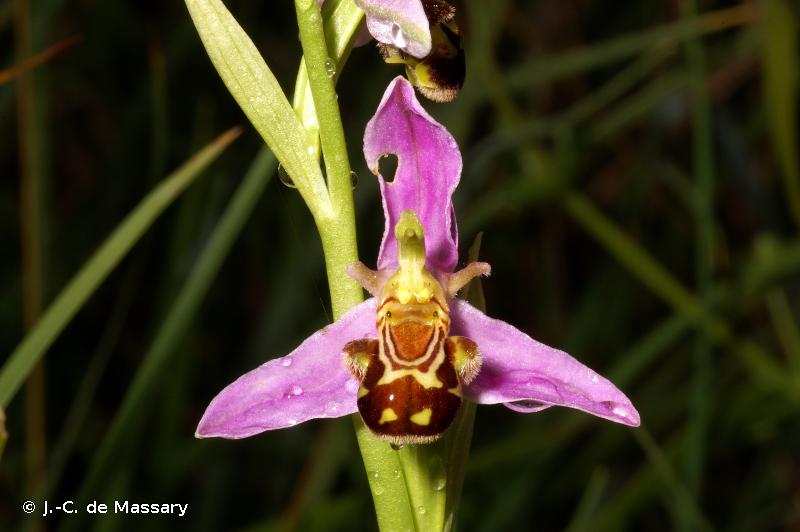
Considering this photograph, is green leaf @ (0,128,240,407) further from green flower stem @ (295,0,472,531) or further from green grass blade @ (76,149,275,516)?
green flower stem @ (295,0,472,531)

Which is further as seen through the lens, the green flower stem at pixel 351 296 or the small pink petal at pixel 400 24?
the green flower stem at pixel 351 296

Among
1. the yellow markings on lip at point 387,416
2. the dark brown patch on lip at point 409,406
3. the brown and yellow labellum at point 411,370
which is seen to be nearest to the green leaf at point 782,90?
the brown and yellow labellum at point 411,370

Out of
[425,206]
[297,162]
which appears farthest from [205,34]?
[425,206]

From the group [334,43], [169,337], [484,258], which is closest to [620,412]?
[334,43]

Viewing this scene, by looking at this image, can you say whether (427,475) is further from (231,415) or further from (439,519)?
(231,415)

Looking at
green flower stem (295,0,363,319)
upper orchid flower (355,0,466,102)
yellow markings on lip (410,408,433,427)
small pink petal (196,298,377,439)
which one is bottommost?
yellow markings on lip (410,408,433,427)

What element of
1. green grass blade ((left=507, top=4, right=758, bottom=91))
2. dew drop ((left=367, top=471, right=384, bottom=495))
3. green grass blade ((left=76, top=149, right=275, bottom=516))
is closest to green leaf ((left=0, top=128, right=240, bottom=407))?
green grass blade ((left=76, top=149, right=275, bottom=516))

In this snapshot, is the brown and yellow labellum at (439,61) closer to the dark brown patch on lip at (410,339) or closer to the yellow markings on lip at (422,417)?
the dark brown patch on lip at (410,339)

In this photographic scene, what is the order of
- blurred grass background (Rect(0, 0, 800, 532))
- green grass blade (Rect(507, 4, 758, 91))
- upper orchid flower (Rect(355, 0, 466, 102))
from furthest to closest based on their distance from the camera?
green grass blade (Rect(507, 4, 758, 91)) < blurred grass background (Rect(0, 0, 800, 532)) < upper orchid flower (Rect(355, 0, 466, 102))
